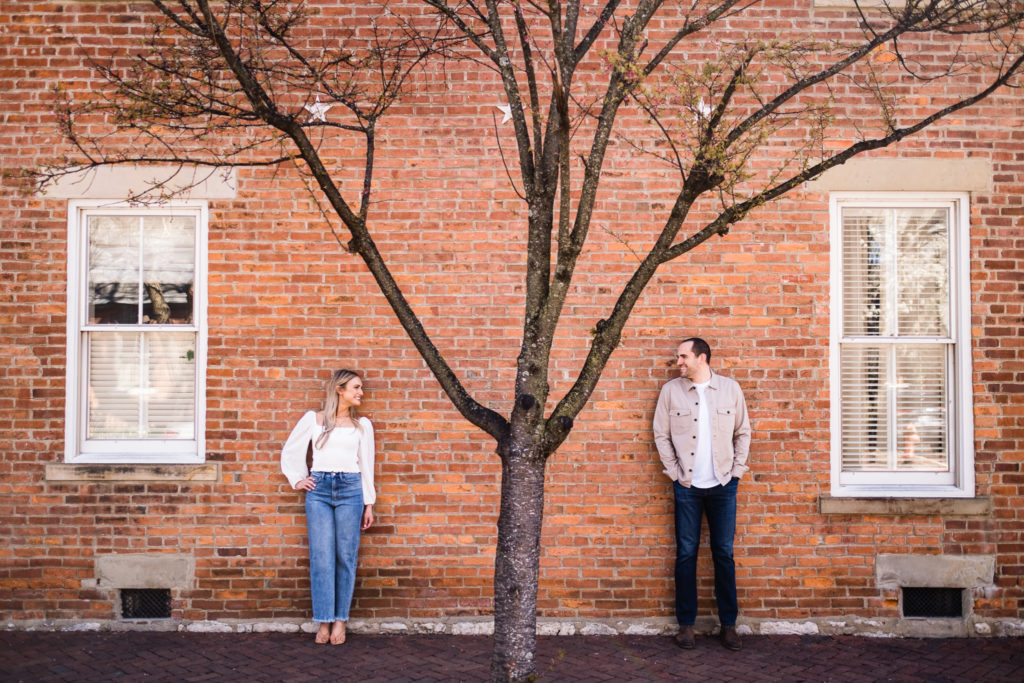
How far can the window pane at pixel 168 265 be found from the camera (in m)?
6.55

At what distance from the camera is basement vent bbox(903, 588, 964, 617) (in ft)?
20.8

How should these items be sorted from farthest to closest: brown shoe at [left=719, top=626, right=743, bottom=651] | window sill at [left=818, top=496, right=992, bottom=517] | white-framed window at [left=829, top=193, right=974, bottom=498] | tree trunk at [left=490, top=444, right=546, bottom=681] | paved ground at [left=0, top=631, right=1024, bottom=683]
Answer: white-framed window at [left=829, top=193, right=974, bottom=498]
window sill at [left=818, top=496, right=992, bottom=517]
brown shoe at [left=719, top=626, right=743, bottom=651]
paved ground at [left=0, top=631, right=1024, bottom=683]
tree trunk at [left=490, top=444, right=546, bottom=681]

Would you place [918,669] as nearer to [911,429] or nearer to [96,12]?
[911,429]

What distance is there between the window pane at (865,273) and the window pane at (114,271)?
5.62 metres

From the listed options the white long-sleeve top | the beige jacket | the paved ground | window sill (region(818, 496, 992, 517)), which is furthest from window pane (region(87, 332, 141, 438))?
window sill (region(818, 496, 992, 517))

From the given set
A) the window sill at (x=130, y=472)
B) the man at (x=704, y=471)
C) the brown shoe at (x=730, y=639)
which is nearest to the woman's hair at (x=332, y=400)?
the window sill at (x=130, y=472)

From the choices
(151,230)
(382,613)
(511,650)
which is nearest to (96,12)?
(151,230)

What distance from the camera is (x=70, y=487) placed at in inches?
249

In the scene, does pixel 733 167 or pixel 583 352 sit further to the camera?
pixel 583 352

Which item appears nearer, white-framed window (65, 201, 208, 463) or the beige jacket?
the beige jacket

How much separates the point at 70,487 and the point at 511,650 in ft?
13.4

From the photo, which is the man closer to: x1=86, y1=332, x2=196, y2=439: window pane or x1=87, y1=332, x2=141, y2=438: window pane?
x1=86, y1=332, x2=196, y2=439: window pane

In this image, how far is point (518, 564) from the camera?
411 cm

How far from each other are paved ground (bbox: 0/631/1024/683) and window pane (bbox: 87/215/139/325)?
2.46 metres
